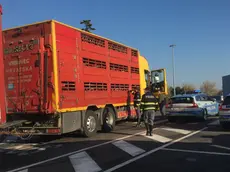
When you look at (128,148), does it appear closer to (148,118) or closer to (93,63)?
(148,118)

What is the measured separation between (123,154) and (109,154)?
37cm

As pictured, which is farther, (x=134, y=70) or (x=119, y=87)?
(x=134, y=70)

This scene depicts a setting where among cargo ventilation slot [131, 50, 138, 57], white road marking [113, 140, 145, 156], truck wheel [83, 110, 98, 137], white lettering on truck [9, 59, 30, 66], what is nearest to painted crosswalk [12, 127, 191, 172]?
white road marking [113, 140, 145, 156]

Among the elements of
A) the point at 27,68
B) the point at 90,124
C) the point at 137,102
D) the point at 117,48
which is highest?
the point at 117,48

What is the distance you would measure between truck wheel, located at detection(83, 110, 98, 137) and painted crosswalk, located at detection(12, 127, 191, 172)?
133 cm

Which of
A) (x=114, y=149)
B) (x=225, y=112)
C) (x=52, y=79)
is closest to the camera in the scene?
(x=114, y=149)

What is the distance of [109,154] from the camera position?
7879 millimetres

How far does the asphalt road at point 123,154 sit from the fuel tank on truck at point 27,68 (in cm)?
142

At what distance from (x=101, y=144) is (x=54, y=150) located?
150cm

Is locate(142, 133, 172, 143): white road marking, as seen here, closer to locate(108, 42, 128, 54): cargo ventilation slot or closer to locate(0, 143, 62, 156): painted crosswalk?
locate(0, 143, 62, 156): painted crosswalk

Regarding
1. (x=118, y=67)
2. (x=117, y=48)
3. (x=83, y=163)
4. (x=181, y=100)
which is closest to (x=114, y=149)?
(x=83, y=163)

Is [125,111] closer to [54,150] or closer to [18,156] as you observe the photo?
[54,150]

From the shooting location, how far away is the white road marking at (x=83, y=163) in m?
6.45

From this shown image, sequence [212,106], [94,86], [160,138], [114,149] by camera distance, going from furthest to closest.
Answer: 1. [212,106]
2. [94,86]
3. [160,138]
4. [114,149]
